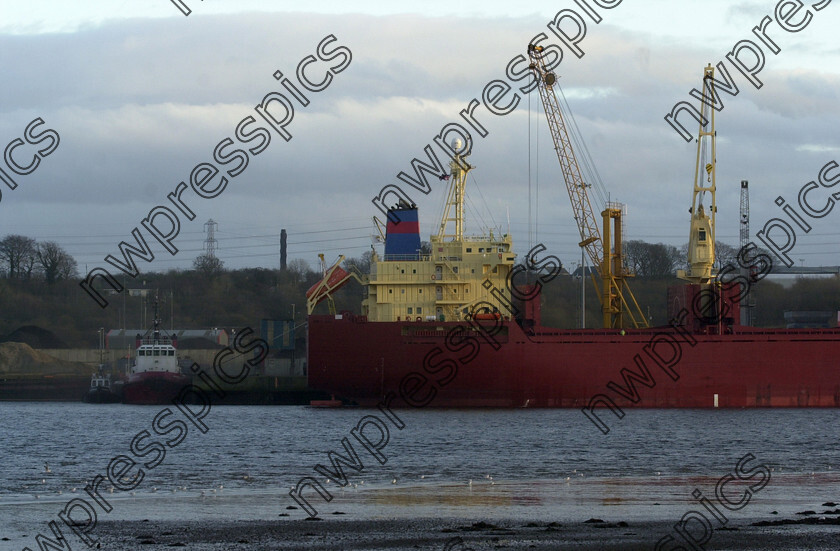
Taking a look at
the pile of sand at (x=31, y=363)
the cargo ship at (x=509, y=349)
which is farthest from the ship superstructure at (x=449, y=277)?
the pile of sand at (x=31, y=363)

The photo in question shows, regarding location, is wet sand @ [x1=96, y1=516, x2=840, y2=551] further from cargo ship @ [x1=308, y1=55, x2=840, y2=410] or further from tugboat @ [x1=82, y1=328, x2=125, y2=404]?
tugboat @ [x1=82, y1=328, x2=125, y2=404]

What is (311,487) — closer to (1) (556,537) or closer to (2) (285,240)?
(1) (556,537)

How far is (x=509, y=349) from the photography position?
2073 inches

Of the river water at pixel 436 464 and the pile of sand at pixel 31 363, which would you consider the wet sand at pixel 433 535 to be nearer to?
the river water at pixel 436 464

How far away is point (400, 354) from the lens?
52750 millimetres

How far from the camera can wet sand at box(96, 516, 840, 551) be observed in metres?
18.7

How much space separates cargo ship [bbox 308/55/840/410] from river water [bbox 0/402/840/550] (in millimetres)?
1681

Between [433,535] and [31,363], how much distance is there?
68185mm

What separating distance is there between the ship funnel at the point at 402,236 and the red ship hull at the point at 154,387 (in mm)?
16822

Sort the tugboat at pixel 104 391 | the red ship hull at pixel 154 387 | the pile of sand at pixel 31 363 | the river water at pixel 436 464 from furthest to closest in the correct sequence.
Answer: the pile of sand at pixel 31 363 → the tugboat at pixel 104 391 → the red ship hull at pixel 154 387 → the river water at pixel 436 464

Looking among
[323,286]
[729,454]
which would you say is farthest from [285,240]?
[729,454]

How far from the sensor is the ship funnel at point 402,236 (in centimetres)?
5625

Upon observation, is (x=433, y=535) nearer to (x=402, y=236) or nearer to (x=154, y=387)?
(x=402, y=236)

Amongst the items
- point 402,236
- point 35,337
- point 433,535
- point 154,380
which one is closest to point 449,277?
point 402,236
